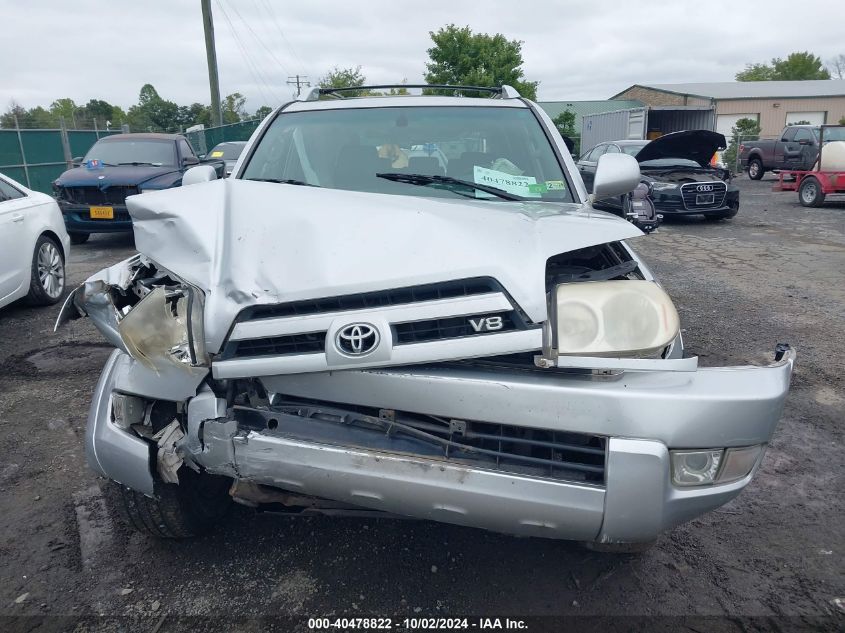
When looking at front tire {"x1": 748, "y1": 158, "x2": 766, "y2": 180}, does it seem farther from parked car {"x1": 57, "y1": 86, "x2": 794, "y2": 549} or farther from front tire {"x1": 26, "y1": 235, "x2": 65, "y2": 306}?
parked car {"x1": 57, "y1": 86, "x2": 794, "y2": 549}

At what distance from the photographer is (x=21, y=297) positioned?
20.8 ft

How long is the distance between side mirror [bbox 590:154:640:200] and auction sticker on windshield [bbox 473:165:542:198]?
0.94 ft

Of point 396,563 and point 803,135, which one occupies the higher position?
point 803,135

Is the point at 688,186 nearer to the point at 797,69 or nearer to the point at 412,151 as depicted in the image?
the point at 412,151

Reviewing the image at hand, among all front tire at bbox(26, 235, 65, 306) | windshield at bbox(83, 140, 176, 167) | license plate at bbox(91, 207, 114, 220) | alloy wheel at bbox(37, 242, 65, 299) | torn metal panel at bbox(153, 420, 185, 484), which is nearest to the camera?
torn metal panel at bbox(153, 420, 185, 484)

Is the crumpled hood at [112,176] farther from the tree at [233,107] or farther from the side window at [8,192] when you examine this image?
the tree at [233,107]

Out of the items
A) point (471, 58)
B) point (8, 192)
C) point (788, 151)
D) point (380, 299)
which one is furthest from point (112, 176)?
point (471, 58)

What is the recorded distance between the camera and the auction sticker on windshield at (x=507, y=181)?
10.4 feet

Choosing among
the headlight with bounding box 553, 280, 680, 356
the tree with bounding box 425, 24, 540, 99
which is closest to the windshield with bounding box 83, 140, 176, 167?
the headlight with bounding box 553, 280, 680, 356

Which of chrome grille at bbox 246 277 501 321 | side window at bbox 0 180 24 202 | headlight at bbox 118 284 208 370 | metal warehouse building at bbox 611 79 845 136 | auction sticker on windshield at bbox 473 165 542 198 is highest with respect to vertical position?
metal warehouse building at bbox 611 79 845 136

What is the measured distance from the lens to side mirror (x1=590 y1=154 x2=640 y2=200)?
316cm

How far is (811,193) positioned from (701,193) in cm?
433

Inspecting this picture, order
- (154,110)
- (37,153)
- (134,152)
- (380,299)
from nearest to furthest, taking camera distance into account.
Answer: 1. (380,299)
2. (134,152)
3. (37,153)
4. (154,110)

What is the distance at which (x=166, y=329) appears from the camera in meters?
2.24
